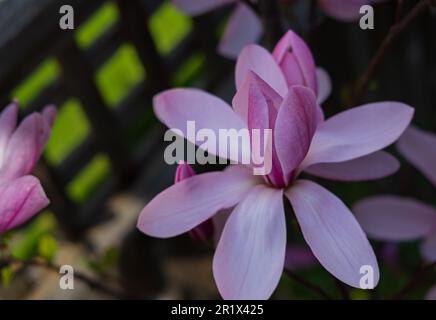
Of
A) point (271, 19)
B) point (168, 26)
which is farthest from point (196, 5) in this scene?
point (168, 26)

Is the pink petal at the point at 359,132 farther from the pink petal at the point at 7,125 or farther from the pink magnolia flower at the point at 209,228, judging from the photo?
the pink petal at the point at 7,125

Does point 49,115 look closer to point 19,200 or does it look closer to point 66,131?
point 19,200

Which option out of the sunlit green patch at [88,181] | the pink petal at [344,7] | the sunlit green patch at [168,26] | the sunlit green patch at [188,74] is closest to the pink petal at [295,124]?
the pink petal at [344,7]

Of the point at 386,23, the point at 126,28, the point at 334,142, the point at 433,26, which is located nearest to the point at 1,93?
the point at 126,28

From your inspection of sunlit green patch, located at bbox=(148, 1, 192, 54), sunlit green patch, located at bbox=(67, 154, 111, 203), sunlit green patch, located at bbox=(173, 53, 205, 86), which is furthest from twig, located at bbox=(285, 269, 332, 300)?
sunlit green patch, located at bbox=(148, 1, 192, 54)

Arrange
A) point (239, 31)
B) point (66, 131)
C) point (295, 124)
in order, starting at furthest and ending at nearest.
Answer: point (66, 131) → point (239, 31) → point (295, 124)

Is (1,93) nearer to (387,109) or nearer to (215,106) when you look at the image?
(215,106)

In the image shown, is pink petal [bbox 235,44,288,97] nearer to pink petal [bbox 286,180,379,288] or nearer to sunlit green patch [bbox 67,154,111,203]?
pink petal [bbox 286,180,379,288]
